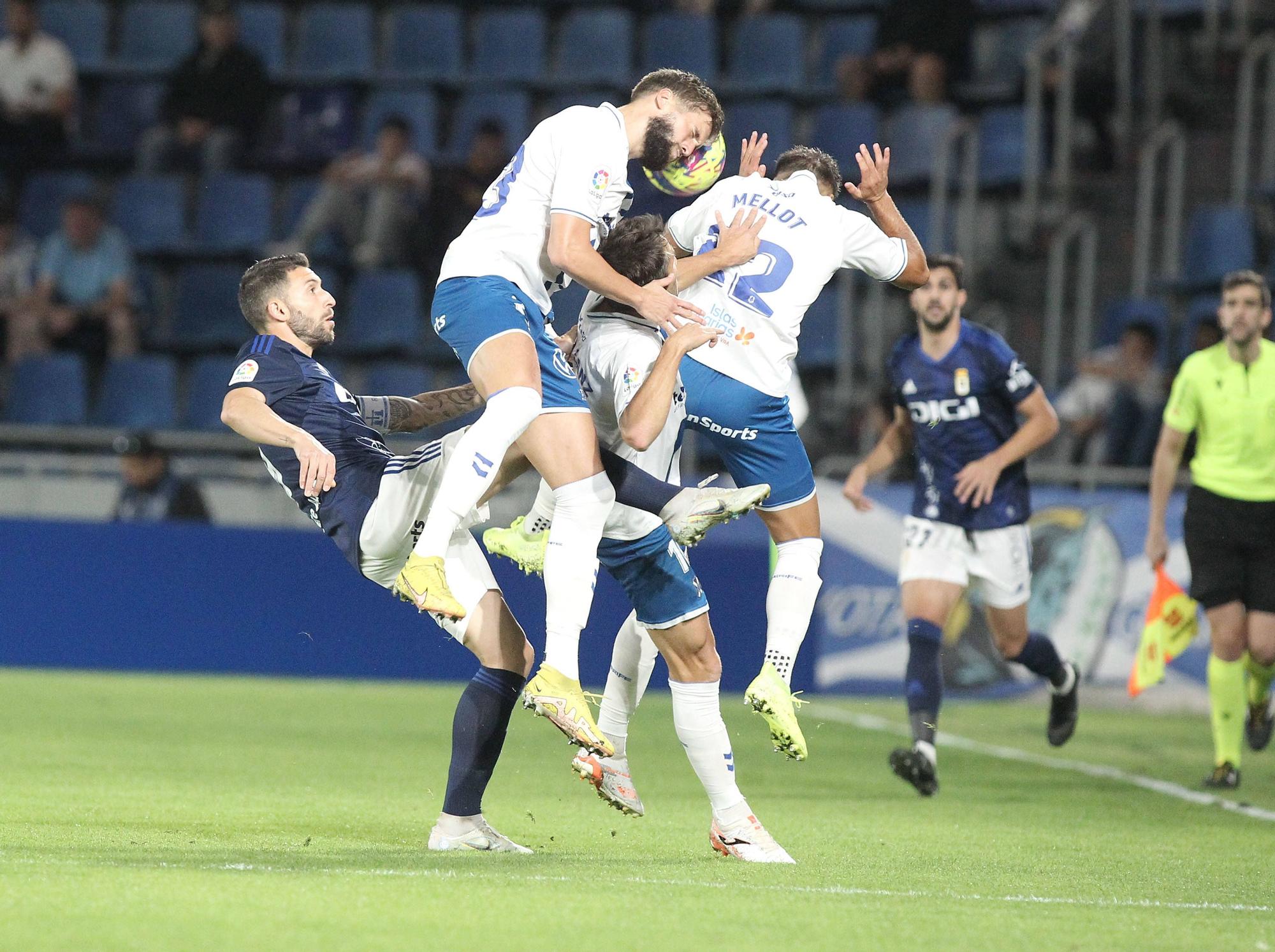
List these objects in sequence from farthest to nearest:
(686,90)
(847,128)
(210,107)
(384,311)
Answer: (210,107)
(847,128)
(384,311)
(686,90)

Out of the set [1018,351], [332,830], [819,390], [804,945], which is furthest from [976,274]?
[804,945]

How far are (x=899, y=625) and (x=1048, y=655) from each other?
11.9ft

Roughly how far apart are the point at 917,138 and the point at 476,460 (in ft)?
35.6

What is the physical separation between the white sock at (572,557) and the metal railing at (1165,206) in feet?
33.3

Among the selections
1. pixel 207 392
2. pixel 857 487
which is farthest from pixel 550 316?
pixel 207 392

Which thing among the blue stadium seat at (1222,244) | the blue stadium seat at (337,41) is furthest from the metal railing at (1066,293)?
the blue stadium seat at (337,41)

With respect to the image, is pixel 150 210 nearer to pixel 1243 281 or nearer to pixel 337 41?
pixel 337 41

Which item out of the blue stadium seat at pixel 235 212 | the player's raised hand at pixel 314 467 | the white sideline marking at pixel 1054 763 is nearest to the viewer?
the player's raised hand at pixel 314 467

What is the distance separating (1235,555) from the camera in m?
9.42

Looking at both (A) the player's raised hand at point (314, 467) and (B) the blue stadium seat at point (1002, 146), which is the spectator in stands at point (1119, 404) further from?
(A) the player's raised hand at point (314, 467)

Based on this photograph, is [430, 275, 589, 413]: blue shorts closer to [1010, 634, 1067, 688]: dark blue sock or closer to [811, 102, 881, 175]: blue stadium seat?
[1010, 634, 1067, 688]: dark blue sock

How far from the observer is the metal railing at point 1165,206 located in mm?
15312

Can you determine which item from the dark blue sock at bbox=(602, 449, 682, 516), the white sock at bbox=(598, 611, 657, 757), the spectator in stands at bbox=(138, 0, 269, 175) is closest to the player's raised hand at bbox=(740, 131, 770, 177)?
the dark blue sock at bbox=(602, 449, 682, 516)

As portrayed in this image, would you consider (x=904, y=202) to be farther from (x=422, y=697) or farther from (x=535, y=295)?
→ (x=535, y=295)
